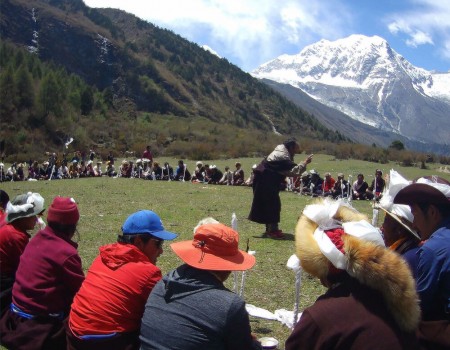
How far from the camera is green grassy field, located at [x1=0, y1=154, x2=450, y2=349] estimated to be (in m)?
7.21

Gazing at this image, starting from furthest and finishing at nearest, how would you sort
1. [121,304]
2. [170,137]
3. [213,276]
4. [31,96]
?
[170,137] < [31,96] < [121,304] < [213,276]

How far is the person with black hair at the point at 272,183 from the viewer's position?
10750 mm

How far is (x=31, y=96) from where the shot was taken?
58594mm

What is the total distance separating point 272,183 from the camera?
35.9 feet

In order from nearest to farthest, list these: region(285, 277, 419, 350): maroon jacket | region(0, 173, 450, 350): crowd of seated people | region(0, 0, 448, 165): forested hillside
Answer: region(285, 277, 419, 350): maroon jacket → region(0, 173, 450, 350): crowd of seated people → region(0, 0, 448, 165): forested hillside

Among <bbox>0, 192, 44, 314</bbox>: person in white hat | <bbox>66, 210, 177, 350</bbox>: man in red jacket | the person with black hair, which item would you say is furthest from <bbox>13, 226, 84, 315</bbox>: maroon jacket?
the person with black hair

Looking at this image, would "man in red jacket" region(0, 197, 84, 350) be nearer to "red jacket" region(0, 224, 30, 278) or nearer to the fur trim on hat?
"red jacket" region(0, 224, 30, 278)

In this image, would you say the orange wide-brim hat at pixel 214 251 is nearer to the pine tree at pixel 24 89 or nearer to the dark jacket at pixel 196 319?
the dark jacket at pixel 196 319

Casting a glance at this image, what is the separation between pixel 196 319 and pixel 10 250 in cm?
281

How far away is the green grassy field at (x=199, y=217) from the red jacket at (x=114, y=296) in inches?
87.4

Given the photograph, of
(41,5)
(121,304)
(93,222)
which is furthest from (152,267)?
(41,5)

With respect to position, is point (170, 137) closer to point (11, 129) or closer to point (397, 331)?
point (11, 129)

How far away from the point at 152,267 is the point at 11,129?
178 feet

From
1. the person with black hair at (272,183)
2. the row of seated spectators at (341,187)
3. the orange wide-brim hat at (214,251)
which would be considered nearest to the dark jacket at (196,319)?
the orange wide-brim hat at (214,251)
